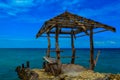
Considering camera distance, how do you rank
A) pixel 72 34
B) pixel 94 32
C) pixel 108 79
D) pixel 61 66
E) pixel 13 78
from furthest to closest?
pixel 13 78 < pixel 72 34 < pixel 94 32 < pixel 61 66 < pixel 108 79

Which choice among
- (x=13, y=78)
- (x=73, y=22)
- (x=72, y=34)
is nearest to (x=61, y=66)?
(x=73, y=22)

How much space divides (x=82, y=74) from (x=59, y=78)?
6.87 feet

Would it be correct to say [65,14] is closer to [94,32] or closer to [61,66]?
[94,32]

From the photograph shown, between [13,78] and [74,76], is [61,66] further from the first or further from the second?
[13,78]

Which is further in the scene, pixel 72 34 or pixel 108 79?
pixel 72 34

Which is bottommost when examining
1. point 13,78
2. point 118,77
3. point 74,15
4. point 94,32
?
point 13,78

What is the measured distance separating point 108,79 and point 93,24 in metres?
4.78

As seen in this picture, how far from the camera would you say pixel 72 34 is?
22.0 meters

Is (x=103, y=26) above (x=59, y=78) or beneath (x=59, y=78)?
above

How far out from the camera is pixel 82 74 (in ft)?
49.2

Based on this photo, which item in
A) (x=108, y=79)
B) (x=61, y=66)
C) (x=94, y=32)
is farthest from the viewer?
→ (x=94, y=32)

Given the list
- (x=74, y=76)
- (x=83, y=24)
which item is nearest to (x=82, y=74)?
(x=74, y=76)

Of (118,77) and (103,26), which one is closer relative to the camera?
(118,77)

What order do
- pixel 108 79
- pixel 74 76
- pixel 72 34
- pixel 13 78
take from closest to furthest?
pixel 108 79, pixel 74 76, pixel 72 34, pixel 13 78
